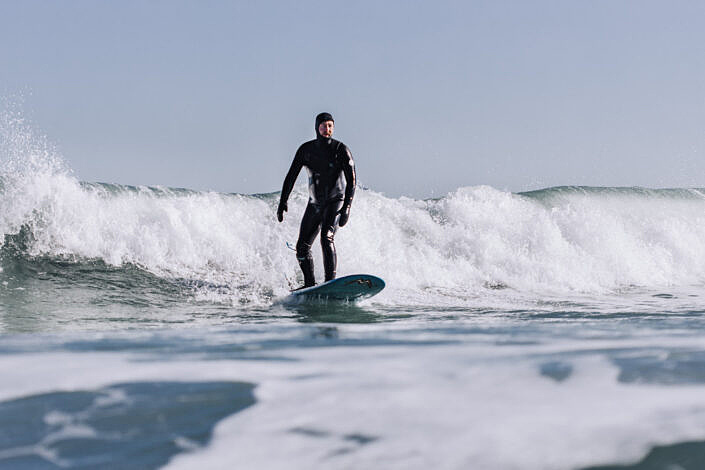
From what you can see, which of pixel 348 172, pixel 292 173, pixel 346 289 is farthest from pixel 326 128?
pixel 346 289

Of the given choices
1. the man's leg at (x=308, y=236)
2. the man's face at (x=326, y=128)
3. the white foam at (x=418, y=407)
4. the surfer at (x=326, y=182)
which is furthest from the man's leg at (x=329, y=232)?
the white foam at (x=418, y=407)

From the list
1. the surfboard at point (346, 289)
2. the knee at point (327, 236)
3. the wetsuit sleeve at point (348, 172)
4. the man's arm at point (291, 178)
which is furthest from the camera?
the man's arm at point (291, 178)

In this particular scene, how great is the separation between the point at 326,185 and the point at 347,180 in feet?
0.83

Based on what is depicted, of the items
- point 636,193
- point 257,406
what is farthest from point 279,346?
point 636,193

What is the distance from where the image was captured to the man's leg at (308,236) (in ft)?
25.7

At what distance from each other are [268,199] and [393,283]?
5.32 metres

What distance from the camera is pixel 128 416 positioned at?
2.78m

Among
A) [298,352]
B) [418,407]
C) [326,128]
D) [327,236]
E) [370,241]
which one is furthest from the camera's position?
[370,241]

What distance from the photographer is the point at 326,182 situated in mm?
7703

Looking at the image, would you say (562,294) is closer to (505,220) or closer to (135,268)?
(505,220)

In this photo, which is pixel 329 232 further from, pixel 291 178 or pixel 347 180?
pixel 291 178

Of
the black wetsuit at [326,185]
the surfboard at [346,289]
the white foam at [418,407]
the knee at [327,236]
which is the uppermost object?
the black wetsuit at [326,185]

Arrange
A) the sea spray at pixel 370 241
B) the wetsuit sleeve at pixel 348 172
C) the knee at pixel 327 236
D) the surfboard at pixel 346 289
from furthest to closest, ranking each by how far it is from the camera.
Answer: the sea spray at pixel 370 241
the knee at pixel 327 236
the wetsuit sleeve at pixel 348 172
the surfboard at pixel 346 289

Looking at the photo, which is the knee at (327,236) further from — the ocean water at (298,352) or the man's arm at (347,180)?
the ocean water at (298,352)
